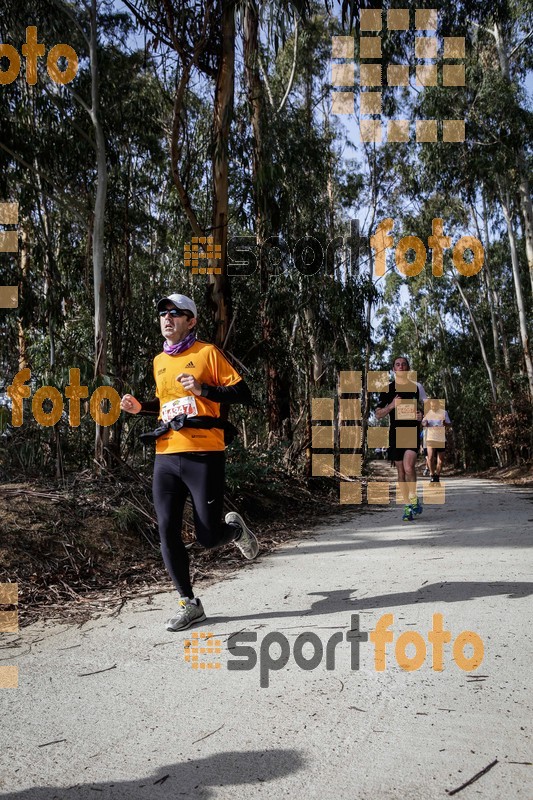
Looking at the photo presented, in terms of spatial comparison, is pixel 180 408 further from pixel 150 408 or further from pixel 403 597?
pixel 403 597

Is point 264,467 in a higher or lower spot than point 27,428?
lower

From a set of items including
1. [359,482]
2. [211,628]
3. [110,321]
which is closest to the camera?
[211,628]

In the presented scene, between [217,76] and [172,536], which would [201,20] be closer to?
[217,76]

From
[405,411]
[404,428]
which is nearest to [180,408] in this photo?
[405,411]

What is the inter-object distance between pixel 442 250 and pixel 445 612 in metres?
28.1

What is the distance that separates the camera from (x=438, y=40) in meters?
18.2

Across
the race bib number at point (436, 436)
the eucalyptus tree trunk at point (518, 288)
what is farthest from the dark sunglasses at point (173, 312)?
the eucalyptus tree trunk at point (518, 288)

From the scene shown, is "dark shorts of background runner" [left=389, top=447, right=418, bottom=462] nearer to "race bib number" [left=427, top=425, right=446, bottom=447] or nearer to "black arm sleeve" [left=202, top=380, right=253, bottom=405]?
"race bib number" [left=427, top=425, right=446, bottom=447]

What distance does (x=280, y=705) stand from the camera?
111 inches

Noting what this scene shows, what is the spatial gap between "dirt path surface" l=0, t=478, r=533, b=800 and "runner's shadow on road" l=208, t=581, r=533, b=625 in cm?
2

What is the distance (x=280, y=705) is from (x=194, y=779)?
0.63 meters

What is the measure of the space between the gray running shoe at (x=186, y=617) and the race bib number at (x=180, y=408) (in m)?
1.07

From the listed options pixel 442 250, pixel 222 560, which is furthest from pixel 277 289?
pixel 442 250

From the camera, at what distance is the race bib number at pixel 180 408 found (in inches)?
167
